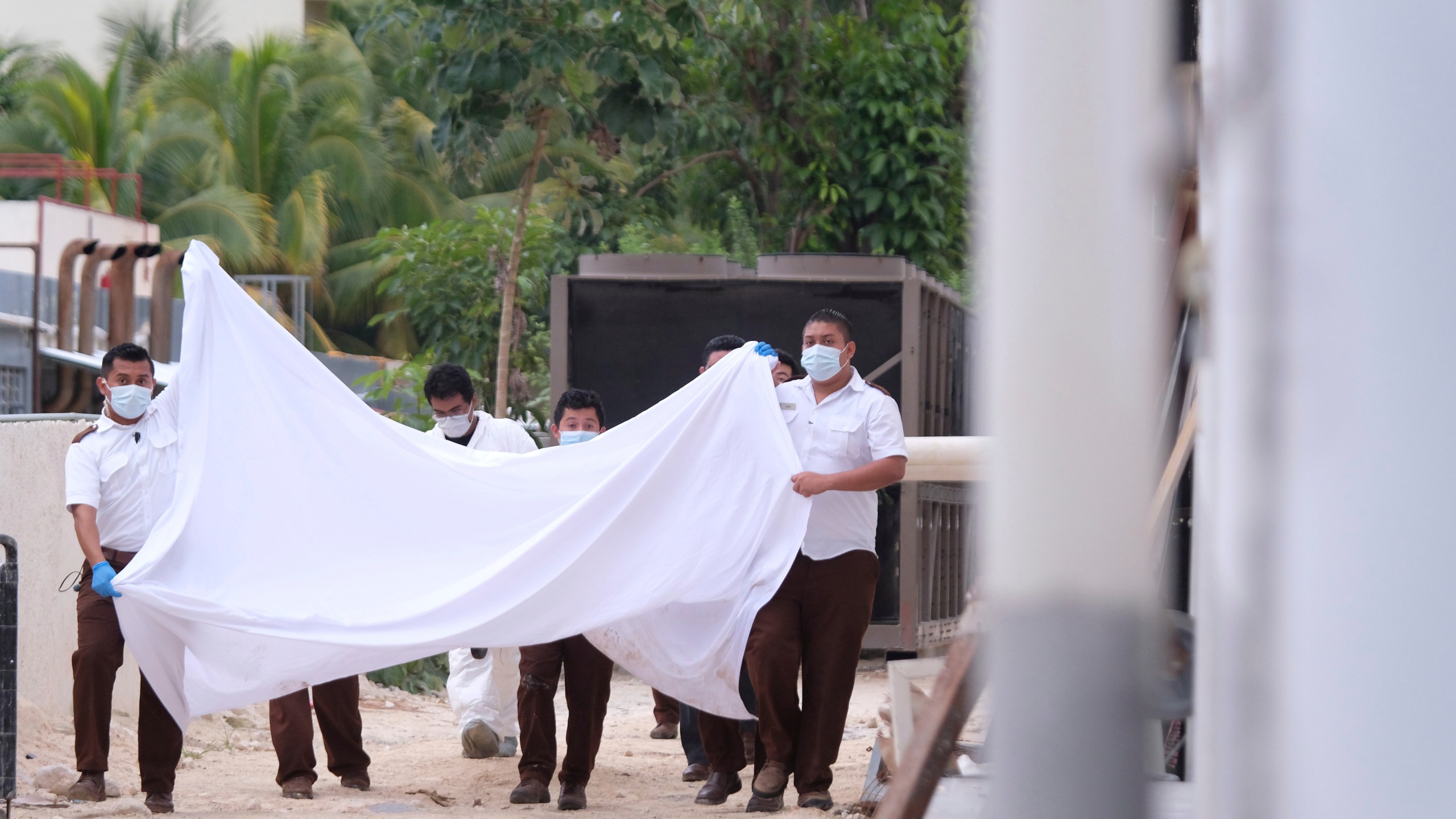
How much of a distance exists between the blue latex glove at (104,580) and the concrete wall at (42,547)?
184 centimetres

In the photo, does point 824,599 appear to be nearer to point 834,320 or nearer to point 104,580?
point 834,320

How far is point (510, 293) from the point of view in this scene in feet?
34.7

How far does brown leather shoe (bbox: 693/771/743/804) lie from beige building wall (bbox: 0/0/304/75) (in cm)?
2618

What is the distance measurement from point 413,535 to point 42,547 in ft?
8.72

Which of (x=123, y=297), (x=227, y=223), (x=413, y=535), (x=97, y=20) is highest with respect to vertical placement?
(x=97, y=20)

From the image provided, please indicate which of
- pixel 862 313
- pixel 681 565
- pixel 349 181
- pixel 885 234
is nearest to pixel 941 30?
pixel 885 234

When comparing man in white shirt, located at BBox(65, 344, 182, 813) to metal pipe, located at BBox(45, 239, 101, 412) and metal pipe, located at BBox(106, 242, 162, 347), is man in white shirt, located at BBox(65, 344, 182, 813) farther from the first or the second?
metal pipe, located at BBox(45, 239, 101, 412)

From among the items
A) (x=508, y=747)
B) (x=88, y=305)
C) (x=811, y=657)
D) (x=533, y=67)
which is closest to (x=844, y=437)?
(x=811, y=657)

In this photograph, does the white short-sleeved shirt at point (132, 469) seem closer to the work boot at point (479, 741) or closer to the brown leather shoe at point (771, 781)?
the work boot at point (479, 741)

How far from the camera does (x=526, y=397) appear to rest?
11219 millimetres

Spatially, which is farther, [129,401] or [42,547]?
[42,547]

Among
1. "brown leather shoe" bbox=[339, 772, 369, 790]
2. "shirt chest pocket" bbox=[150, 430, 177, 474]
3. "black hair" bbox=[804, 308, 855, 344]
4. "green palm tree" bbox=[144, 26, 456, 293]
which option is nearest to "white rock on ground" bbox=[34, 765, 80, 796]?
"brown leather shoe" bbox=[339, 772, 369, 790]

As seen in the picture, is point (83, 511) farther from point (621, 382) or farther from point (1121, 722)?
point (1121, 722)

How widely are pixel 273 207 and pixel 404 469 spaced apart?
20.5m
